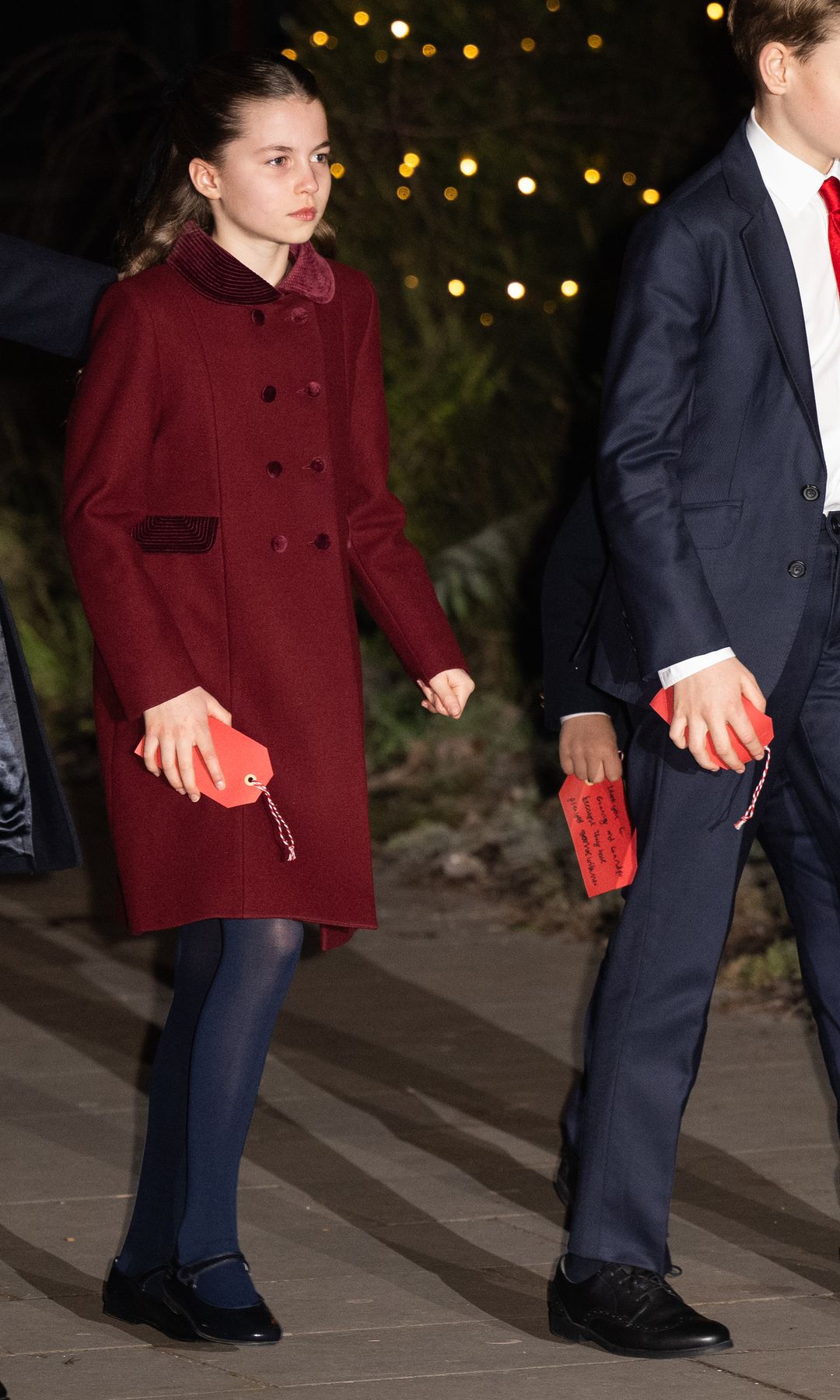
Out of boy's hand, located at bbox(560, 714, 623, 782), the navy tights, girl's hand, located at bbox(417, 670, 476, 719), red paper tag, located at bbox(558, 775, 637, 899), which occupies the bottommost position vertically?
the navy tights

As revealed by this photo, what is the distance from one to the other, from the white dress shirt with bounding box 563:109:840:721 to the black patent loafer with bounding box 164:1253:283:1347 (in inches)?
58.6

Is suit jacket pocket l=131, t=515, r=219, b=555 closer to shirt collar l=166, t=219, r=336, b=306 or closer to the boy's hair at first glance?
shirt collar l=166, t=219, r=336, b=306

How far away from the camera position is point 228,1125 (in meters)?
3.54

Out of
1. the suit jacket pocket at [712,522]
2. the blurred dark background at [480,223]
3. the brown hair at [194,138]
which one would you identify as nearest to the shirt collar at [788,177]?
the suit jacket pocket at [712,522]

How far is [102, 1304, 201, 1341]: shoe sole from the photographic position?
355cm

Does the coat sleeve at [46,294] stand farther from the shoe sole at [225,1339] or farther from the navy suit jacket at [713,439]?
the shoe sole at [225,1339]

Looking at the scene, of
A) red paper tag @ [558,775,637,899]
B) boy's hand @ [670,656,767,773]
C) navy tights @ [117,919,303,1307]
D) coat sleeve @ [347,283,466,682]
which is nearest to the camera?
boy's hand @ [670,656,767,773]

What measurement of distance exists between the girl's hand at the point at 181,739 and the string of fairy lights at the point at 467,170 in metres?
5.04

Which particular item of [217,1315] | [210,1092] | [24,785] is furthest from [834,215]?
[217,1315]

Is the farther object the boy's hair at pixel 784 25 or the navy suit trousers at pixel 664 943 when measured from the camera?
the navy suit trousers at pixel 664 943

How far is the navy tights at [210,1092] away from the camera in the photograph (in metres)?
3.53

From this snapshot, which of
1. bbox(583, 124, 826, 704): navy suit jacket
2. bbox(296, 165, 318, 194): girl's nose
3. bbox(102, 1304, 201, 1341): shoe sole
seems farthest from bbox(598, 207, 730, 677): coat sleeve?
bbox(102, 1304, 201, 1341): shoe sole

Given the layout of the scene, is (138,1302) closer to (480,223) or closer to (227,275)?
(227,275)

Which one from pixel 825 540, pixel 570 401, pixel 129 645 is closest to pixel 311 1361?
pixel 129 645
